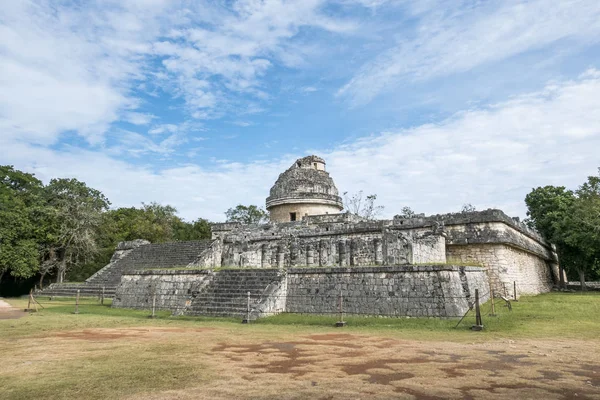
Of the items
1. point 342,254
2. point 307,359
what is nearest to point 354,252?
point 342,254

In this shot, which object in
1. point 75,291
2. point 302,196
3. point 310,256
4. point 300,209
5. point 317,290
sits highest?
point 302,196

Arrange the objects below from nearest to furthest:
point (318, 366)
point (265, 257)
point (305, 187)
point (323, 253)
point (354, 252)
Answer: point (318, 366)
point (323, 253)
point (354, 252)
point (265, 257)
point (305, 187)

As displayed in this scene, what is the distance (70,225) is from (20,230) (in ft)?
10.9

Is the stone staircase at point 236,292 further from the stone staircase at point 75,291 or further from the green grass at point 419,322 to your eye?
the stone staircase at point 75,291

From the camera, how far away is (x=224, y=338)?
32.4 ft

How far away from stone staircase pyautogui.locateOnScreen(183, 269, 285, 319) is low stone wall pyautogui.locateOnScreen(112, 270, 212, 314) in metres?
0.45

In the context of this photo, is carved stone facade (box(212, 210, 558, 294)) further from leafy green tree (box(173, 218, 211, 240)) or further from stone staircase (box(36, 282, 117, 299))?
leafy green tree (box(173, 218, 211, 240))

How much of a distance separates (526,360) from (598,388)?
1.73 meters

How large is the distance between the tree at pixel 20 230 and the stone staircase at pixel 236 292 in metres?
17.0

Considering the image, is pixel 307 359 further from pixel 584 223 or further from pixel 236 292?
pixel 584 223

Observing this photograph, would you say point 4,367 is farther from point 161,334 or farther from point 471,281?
point 471,281

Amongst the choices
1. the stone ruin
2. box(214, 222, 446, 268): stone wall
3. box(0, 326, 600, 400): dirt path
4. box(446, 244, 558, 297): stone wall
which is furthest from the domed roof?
box(0, 326, 600, 400): dirt path

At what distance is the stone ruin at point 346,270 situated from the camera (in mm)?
13195

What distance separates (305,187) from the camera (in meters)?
28.5
